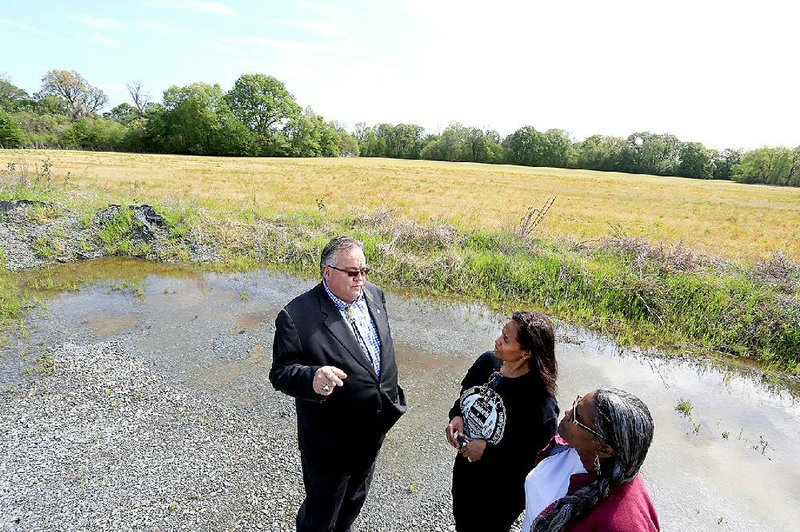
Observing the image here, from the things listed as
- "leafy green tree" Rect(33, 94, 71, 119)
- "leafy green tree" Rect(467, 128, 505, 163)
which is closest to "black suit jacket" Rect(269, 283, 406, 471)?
"leafy green tree" Rect(467, 128, 505, 163)

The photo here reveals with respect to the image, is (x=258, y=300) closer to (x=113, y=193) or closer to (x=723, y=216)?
(x=113, y=193)

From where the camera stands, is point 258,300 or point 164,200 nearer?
point 258,300

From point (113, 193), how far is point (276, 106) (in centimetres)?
4879

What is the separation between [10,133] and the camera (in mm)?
47344

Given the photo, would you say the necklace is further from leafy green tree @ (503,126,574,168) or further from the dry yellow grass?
leafy green tree @ (503,126,574,168)

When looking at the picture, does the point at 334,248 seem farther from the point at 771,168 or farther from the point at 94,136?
the point at 771,168

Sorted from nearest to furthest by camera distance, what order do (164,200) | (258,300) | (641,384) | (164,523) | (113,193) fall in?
(164,523)
(641,384)
(258,300)
(164,200)
(113,193)

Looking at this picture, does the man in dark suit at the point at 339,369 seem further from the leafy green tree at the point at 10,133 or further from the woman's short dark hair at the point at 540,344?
the leafy green tree at the point at 10,133

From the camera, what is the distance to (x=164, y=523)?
11.9ft

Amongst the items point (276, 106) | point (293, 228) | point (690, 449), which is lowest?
point (690, 449)

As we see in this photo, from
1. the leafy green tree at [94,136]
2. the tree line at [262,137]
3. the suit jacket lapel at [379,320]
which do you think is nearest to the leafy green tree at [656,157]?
the tree line at [262,137]

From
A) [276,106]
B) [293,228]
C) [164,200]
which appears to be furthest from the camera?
[276,106]

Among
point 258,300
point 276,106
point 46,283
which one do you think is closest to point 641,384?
point 258,300

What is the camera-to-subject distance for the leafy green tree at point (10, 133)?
4675cm
